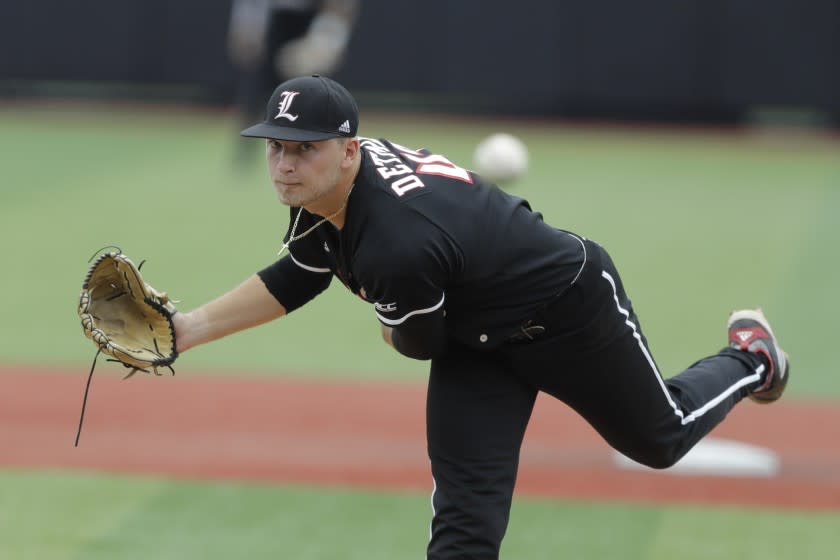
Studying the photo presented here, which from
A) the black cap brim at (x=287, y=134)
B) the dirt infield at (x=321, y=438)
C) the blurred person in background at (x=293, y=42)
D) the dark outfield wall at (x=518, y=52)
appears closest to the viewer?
the black cap brim at (x=287, y=134)

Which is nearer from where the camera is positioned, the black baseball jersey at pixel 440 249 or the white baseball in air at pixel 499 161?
the black baseball jersey at pixel 440 249

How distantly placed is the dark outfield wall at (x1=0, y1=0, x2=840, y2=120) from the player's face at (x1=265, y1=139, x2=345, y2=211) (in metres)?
15.4

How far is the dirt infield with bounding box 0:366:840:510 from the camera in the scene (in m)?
6.62

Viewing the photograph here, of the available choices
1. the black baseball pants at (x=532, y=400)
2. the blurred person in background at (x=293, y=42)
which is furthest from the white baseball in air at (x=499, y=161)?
the black baseball pants at (x=532, y=400)

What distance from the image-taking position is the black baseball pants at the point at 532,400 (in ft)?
14.2

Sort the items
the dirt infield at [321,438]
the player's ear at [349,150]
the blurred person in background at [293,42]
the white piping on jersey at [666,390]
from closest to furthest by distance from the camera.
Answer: the player's ear at [349,150] → the white piping on jersey at [666,390] → the dirt infield at [321,438] → the blurred person in background at [293,42]

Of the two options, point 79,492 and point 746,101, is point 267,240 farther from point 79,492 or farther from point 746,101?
point 746,101

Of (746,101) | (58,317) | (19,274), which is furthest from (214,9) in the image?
(58,317)

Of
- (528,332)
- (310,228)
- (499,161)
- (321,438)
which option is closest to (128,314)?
(310,228)

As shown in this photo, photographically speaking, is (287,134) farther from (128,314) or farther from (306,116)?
(128,314)

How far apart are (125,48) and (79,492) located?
14727mm

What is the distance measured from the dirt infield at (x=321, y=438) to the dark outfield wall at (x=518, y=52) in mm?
11557

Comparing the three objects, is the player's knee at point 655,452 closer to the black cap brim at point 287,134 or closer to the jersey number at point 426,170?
the jersey number at point 426,170

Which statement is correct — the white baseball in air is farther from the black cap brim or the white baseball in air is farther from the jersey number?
the black cap brim
